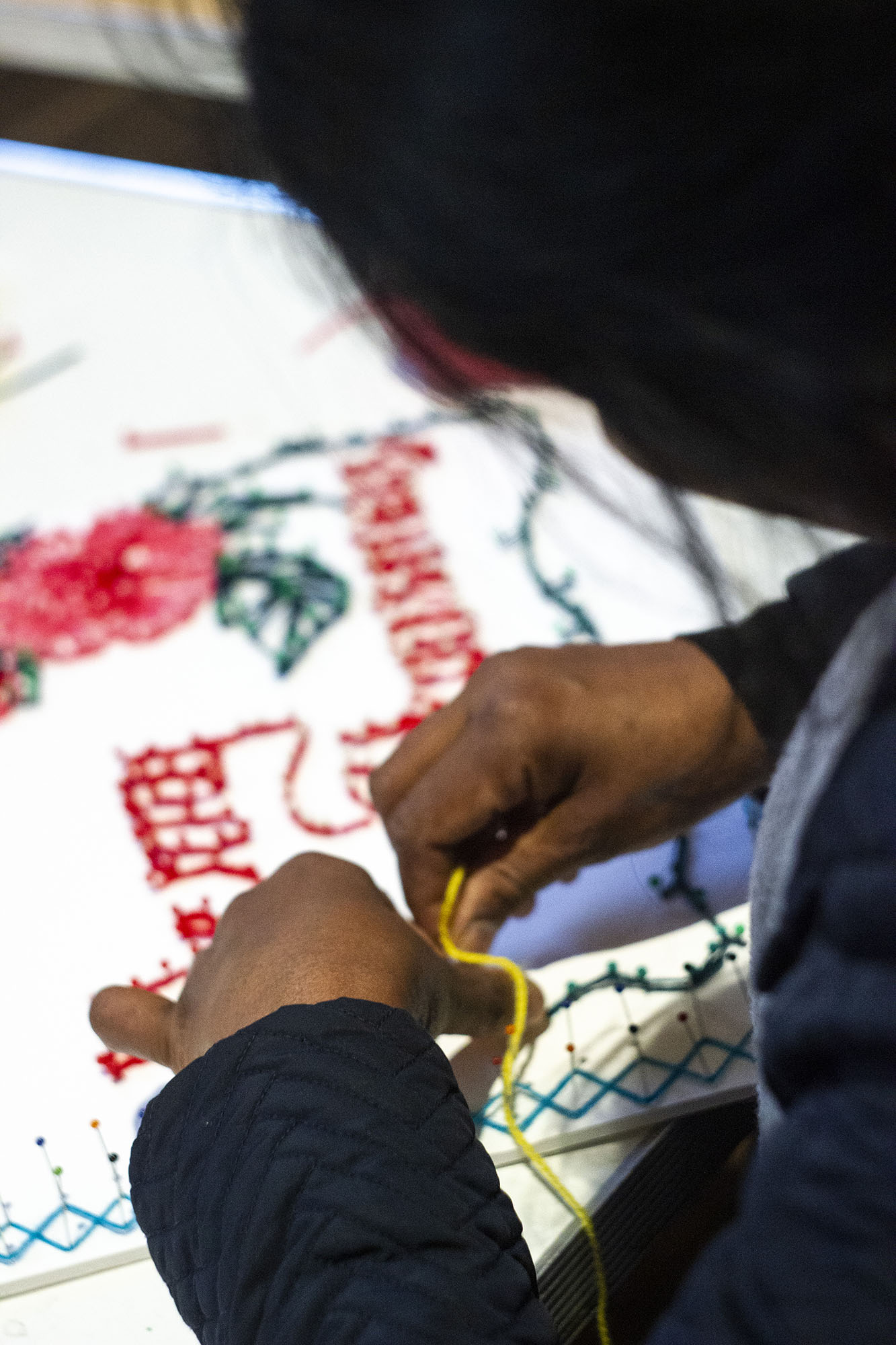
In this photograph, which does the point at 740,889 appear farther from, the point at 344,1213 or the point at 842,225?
the point at 842,225

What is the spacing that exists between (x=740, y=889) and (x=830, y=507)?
383 mm

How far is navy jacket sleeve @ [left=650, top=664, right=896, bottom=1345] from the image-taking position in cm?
31

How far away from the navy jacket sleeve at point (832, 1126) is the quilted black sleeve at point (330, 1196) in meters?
0.10

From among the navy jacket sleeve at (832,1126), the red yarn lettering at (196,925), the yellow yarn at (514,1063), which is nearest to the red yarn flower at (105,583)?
the red yarn lettering at (196,925)

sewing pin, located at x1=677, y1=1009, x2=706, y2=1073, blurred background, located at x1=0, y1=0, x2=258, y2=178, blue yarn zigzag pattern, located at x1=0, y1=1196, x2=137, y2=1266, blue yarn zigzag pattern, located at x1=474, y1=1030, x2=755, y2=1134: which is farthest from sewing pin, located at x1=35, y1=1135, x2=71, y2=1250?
blurred background, located at x1=0, y1=0, x2=258, y2=178

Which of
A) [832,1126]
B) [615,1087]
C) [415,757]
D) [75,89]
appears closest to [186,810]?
[415,757]

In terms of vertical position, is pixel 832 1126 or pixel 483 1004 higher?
pixel 832 1126

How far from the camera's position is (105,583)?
90cm

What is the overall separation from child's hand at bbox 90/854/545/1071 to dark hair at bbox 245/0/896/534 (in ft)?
0.95

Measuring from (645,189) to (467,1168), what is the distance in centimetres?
36

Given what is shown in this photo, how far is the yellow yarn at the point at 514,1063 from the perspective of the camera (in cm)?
55

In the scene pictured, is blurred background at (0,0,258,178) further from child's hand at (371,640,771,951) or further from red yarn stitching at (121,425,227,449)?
child's hand at (371,640,771,951)

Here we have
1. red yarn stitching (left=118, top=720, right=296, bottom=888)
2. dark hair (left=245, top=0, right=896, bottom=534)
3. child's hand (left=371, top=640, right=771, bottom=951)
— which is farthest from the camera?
red yarn stitching (left=118, top=720, right=296, bottom=888)

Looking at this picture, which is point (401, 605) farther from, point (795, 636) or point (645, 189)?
point (645, 189)
